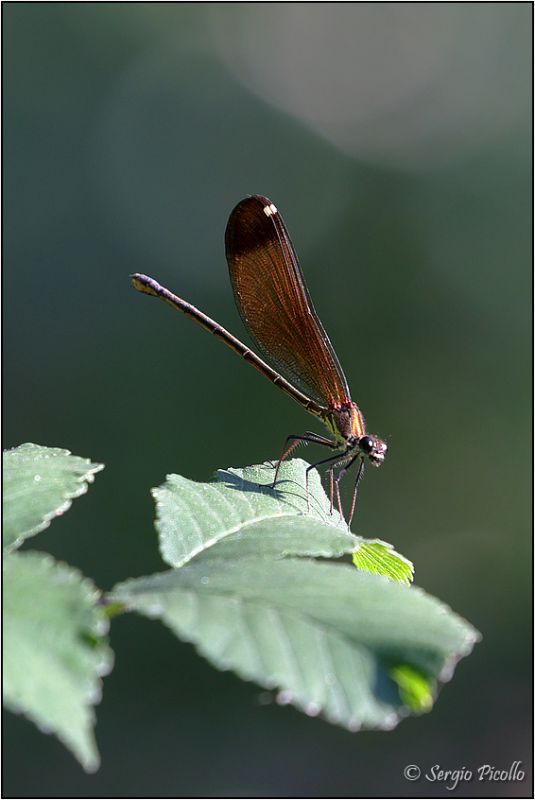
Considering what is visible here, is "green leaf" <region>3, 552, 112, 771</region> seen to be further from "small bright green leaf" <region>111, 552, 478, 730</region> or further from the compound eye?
the compound eye

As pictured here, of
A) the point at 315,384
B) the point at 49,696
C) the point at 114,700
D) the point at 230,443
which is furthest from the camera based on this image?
the point at 230,443

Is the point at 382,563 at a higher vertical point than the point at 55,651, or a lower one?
lower

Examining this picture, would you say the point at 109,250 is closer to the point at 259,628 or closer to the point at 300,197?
the point at 300,197

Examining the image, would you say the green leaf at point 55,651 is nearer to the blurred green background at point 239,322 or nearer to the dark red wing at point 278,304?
the dark red wing at point 278,304

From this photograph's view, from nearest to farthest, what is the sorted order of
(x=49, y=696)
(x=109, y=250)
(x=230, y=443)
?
(x=49, y=696), (x=230, y=443), (x=109, y=250)

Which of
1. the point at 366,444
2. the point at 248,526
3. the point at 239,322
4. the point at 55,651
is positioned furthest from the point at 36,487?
the point at 239,322

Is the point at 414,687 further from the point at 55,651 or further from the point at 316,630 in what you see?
the point at 55,651

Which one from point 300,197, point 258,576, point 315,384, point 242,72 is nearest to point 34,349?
point 300,197
